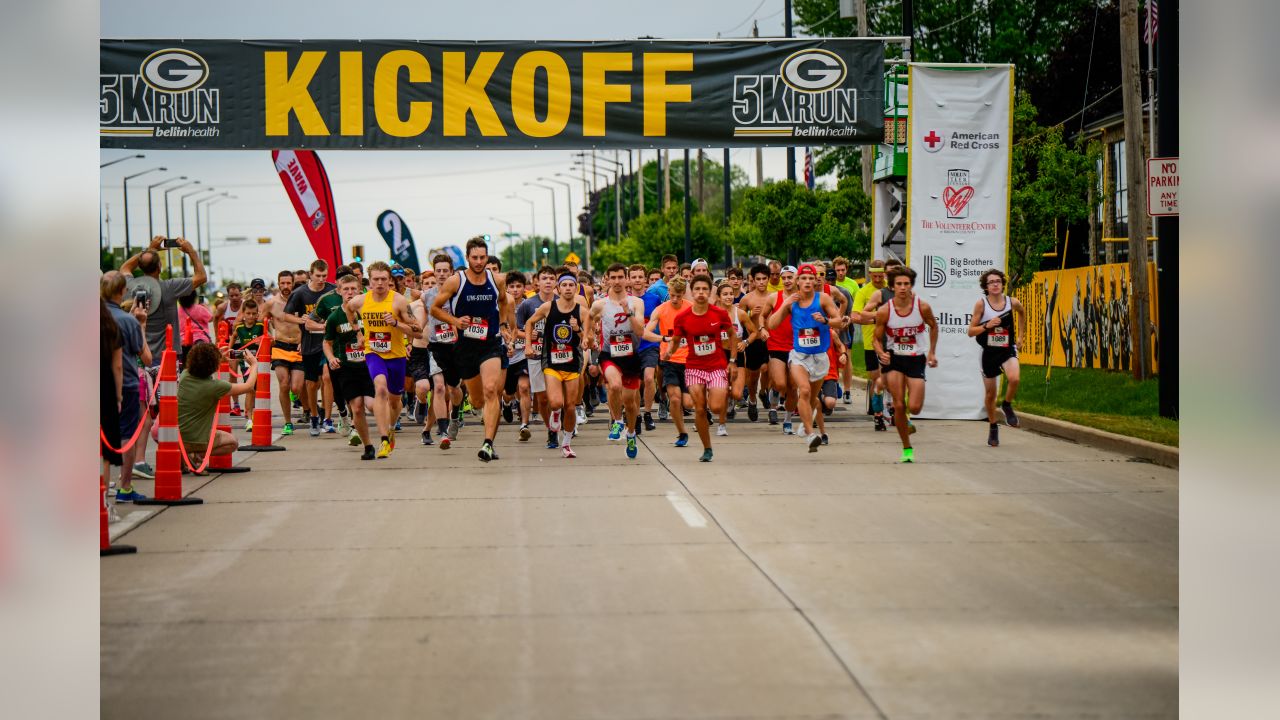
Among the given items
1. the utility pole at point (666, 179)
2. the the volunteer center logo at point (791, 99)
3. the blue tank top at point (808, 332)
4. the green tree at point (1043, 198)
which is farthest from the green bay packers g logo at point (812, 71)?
the utility pole at point (666, 179)

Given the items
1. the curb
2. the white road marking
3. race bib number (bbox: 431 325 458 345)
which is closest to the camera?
the white road marking

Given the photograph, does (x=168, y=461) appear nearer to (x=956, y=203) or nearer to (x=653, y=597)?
(x=653, y=597)

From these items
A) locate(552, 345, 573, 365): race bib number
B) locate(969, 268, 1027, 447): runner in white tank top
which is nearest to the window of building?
locate(969, 268, 1027, 447): runner in white tank top

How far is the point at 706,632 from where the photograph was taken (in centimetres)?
723

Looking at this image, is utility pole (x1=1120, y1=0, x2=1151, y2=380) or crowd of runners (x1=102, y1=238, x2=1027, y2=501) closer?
crowd of runners (x1=102, y1=238, x2=1027, y2=501)

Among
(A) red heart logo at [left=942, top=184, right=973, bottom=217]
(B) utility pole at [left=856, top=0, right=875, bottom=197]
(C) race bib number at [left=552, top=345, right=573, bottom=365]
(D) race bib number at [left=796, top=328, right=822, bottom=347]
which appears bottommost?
(C) race bib number at [left=552, top=345, right=573, bottom=365]

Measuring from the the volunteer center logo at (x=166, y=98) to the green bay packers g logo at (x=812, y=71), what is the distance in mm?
7433

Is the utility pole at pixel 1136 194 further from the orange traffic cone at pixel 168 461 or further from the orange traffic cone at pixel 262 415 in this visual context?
the orange traffic cone at pixel 168 461

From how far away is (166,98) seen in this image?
19.3 meters

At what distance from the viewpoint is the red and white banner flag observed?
27469 millimetres

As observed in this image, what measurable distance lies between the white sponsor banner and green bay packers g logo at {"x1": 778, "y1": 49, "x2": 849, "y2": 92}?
41.2 inches

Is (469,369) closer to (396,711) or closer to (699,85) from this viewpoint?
(699,85)

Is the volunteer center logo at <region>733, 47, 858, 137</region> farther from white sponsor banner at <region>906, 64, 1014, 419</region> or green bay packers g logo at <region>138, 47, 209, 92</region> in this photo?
green bay packers g logo at <region>138, 47, 209, 92</region>

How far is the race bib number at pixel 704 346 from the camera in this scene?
15.3 metres
